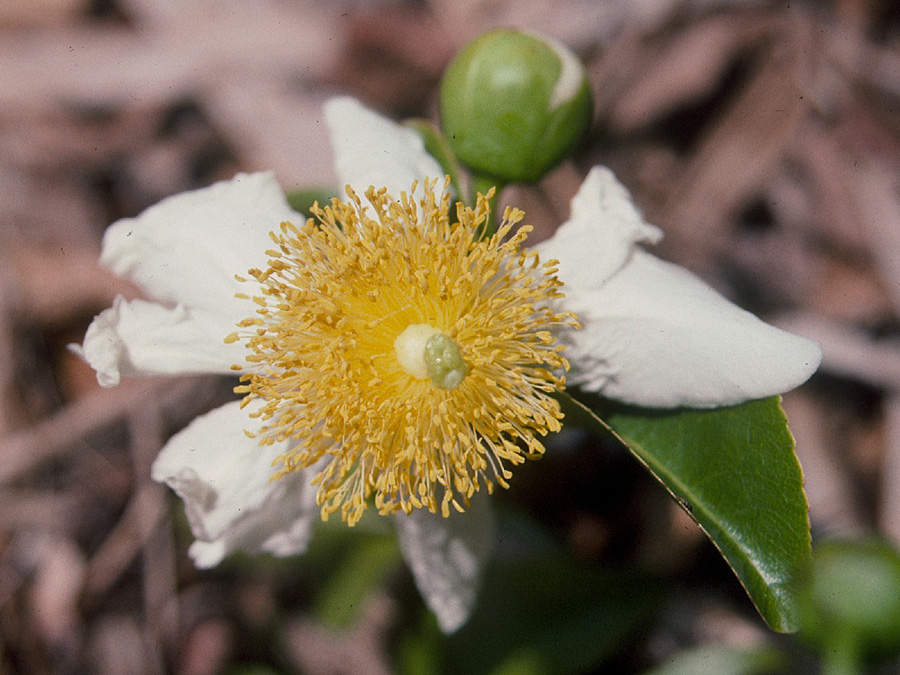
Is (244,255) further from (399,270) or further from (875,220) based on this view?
(875,220)

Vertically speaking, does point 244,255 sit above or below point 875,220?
above

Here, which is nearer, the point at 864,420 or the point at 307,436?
the point at 307,436

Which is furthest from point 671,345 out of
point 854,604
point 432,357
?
point 854,604

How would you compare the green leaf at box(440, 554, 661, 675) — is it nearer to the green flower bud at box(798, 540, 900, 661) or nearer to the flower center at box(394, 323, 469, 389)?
the green flower bud at box(798, 540, 900, 661)

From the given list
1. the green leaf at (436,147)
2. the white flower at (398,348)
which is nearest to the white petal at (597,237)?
the white flower at (398,348)

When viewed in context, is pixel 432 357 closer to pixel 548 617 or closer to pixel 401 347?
pixel 401 347

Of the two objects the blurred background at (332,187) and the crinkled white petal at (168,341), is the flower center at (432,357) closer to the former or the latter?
the crinkled white petal at (168,341)

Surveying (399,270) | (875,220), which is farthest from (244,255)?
(875,220)
